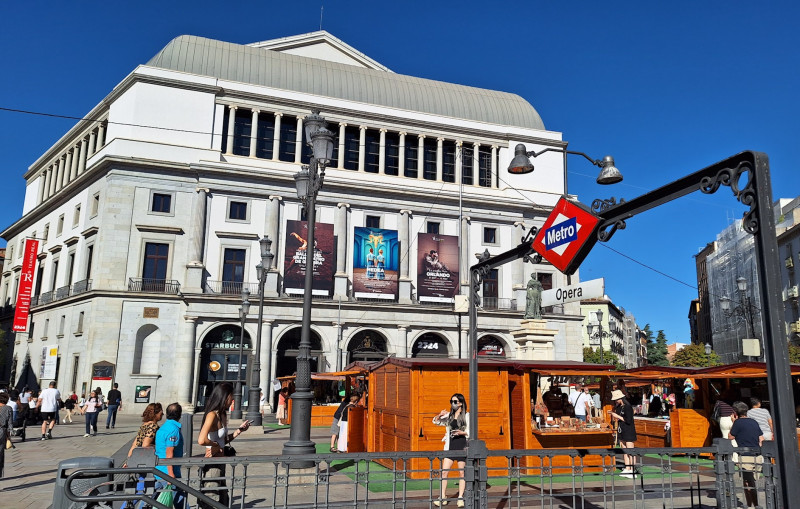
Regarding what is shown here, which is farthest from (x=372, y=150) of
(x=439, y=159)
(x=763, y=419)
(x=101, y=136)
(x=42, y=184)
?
(x=763, y=419)

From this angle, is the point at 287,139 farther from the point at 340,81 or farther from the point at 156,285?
the point at 156,285

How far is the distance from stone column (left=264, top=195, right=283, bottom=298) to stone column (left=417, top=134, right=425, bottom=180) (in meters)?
10.5

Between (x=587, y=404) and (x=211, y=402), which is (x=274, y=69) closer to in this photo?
(x=587, y=404)

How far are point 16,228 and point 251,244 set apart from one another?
30.6 meters

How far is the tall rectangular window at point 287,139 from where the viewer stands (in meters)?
43.7

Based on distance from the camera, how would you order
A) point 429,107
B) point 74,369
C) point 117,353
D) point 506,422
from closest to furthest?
point 506,422 → point 117,353 → point 74,369 → point 429,107

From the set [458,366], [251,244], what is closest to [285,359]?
[251,244]

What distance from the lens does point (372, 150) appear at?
4588cm

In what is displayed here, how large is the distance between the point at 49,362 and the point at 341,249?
20.7 meters

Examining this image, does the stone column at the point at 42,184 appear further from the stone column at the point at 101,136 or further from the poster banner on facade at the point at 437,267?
the poster banner on facade at the point at 437,267

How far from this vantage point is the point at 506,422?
13086 millimetres

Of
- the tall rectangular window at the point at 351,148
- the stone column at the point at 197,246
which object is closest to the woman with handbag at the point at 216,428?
the stone column at the point at 197,246

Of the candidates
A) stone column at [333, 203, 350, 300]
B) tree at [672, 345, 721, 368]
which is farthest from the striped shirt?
tree at [672, 345, 721, 368]

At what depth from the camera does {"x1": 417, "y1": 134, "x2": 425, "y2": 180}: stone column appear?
46.3 m
